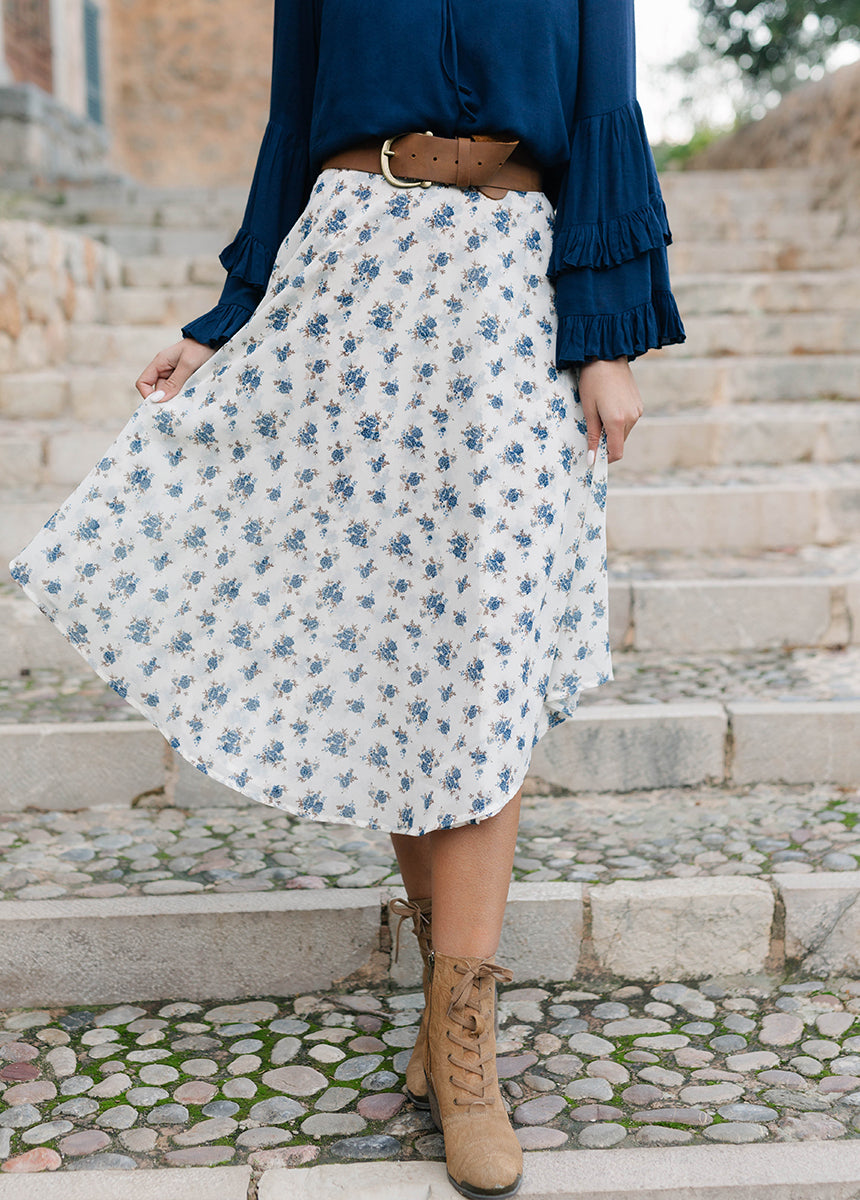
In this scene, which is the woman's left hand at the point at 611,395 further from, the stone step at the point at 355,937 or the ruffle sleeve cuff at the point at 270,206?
the stone step at the point at 355,937

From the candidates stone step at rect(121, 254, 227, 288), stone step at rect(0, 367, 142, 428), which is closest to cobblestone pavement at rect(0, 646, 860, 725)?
stone step at rect(0, 367, 142, 428)

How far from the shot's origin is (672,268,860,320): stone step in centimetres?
559

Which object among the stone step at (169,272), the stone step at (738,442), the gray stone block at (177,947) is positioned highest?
the stone step at (169,272)

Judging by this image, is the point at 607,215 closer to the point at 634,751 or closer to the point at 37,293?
the point at 634,751

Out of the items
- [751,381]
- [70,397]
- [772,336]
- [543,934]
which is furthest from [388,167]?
[772,336]

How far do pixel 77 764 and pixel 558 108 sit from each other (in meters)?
1.80

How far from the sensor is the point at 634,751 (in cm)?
262

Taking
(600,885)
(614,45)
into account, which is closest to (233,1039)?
(600,885)

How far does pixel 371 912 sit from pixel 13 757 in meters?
1.01

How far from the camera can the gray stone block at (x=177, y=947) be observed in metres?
1.98

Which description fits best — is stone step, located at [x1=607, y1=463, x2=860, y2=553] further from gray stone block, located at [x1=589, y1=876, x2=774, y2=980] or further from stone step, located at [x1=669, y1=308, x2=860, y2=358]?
gray stone block, located at [x1=589, y1=876, x2=774, y2=980]

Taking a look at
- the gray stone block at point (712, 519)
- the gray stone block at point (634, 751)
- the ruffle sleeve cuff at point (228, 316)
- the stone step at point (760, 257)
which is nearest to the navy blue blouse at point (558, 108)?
the ruffle sleeve cuff at point (228, 316)

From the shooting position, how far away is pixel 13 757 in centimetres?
253

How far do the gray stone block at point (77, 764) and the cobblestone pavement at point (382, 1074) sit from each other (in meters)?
0.67
